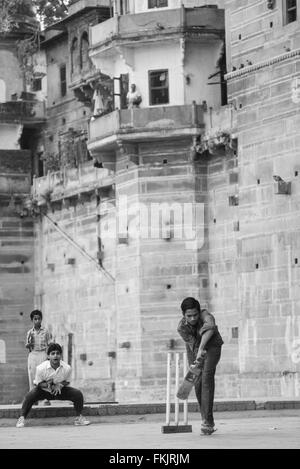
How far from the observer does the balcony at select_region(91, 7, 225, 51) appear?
4278 centimetres

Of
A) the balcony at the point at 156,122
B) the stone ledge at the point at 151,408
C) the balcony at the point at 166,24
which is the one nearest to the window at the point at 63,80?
the balcony at the point at 166,24

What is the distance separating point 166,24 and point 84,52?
8.52 meters

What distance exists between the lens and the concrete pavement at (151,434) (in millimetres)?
18547

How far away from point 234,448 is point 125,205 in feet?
87.5

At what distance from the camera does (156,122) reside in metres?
42.8

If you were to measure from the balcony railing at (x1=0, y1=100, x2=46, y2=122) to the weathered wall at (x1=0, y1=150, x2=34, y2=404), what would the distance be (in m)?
1.13

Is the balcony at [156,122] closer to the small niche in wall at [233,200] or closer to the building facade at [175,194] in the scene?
the building facade at [175,194]

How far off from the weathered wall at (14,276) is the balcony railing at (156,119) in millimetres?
10993

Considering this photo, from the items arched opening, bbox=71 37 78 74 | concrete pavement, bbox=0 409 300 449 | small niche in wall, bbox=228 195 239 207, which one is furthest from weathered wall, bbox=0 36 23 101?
concrete pavement, bbox=0 409 300 449

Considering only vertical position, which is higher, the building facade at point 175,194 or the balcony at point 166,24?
the balcony at point 166,24

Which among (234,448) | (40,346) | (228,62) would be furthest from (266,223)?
(234,448)

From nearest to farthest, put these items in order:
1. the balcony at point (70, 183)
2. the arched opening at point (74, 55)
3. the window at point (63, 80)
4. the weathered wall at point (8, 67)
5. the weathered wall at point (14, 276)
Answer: the balcony at point (70, 183)
the arched opening at point (74, 55)
the weathered wall at point (14, 276)
the window at point (63, 80)
the weathered wall at point (8, 67)

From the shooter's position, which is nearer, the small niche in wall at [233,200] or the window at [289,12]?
the window at [289,12]

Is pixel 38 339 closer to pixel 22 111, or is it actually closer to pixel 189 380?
pixel 189 380
